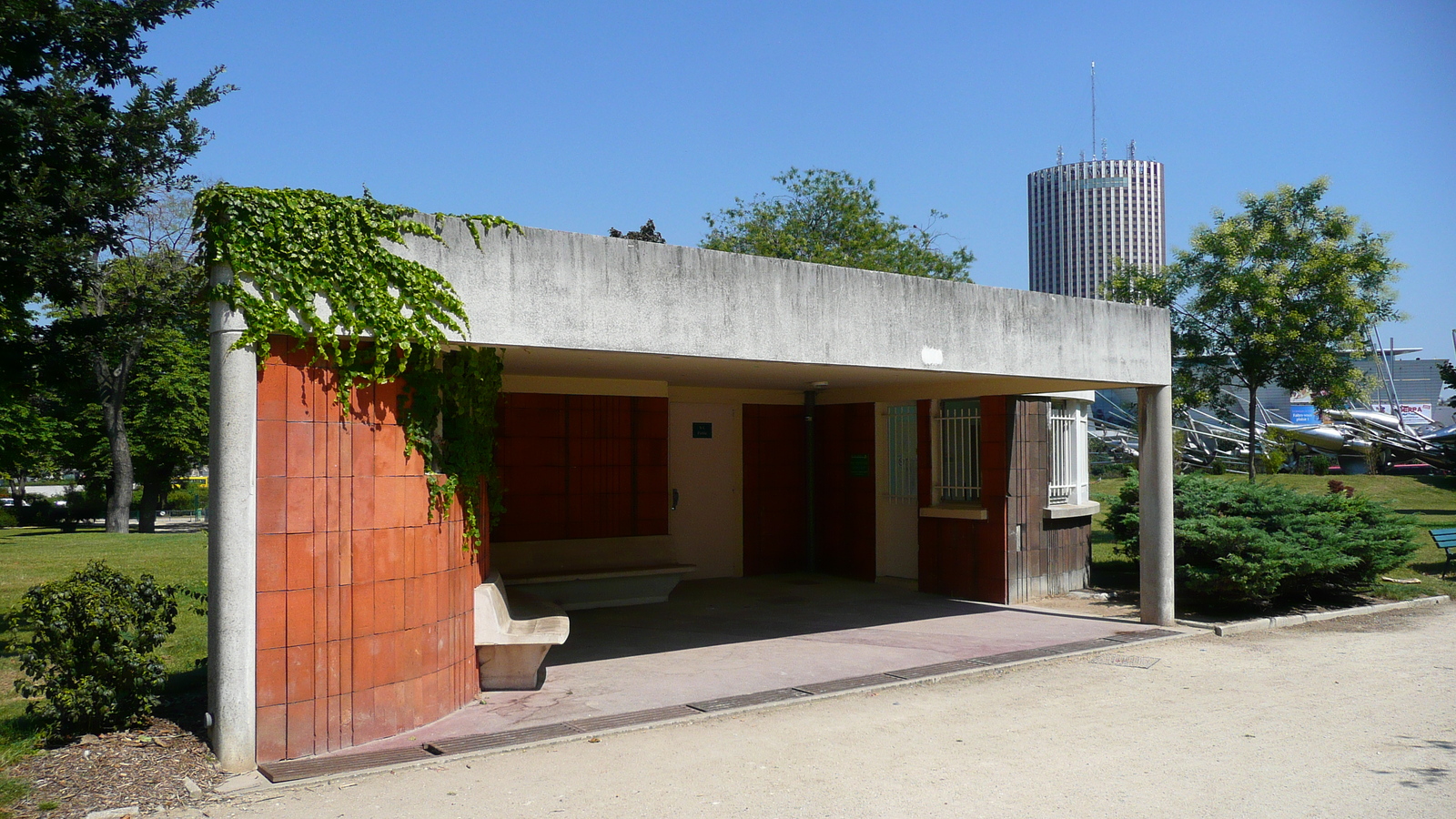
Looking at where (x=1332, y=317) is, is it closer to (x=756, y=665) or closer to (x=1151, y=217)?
(x=756, y=665)

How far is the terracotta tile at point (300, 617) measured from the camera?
5.59 meters

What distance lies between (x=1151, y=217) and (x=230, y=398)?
14849 cm

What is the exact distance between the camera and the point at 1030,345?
9.16 metres

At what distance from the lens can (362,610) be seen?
587 cm

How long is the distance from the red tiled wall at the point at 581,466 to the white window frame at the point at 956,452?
345 cm

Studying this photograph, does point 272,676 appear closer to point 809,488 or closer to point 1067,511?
point 809,488

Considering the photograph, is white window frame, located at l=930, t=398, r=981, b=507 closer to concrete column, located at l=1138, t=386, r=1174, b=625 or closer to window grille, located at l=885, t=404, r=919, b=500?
window grille, located at l=885, t=404, r=919, b=500

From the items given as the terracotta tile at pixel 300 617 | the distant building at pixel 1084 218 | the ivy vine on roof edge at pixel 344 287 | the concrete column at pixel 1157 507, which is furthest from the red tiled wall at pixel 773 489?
the distant building at pixel 1084 218

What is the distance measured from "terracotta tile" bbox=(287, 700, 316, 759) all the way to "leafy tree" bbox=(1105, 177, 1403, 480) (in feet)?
48.7

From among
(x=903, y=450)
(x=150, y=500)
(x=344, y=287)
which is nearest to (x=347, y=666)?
(x=344, y=287)

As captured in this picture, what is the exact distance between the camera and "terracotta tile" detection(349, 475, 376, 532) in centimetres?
584

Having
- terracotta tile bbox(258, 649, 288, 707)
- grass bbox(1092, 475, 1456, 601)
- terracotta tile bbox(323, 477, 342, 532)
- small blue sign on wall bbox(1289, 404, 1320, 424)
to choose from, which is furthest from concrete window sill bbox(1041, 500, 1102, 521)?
small blue sign on wall bbox(1289, 404, 1320, 424)

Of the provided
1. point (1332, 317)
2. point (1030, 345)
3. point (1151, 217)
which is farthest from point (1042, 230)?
point (1030, 345)

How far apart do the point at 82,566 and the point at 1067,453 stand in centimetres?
1457
